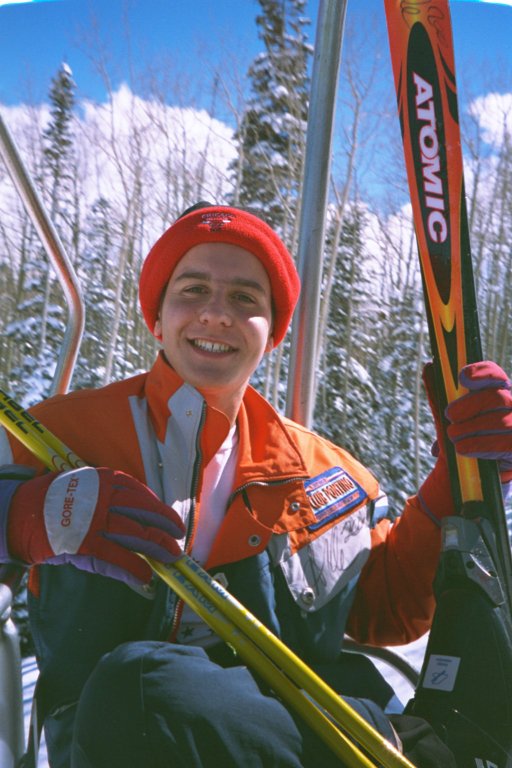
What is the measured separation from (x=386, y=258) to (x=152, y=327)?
1784 cm

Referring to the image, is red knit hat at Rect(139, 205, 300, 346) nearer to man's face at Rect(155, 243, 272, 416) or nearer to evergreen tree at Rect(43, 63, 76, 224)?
man's face at Rect(155, 243, 272, 416)

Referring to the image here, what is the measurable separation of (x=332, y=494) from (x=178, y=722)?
Answer: 641 millimetres

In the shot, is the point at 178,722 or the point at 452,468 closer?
the point at 178,722

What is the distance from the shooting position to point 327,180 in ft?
5.89

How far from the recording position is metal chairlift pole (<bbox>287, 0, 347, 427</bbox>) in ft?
5.68

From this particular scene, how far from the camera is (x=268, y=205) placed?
52.7 ft

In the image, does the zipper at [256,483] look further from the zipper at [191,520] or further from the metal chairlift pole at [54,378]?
the metal chairlift pole at [54,378]

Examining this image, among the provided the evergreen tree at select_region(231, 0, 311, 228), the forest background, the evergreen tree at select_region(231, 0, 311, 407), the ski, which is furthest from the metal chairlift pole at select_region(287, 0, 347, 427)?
the evergreen tree at select_region(231, 0, 311, 228)

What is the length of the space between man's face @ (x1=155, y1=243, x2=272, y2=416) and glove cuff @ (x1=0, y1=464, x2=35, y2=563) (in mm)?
352

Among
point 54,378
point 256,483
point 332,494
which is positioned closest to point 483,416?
point 332,494

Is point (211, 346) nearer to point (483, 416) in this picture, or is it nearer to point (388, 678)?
point (483, 416)

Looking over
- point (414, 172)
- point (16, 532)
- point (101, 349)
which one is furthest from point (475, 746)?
point (101, 349)

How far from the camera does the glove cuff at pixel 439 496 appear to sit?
4.75 ft

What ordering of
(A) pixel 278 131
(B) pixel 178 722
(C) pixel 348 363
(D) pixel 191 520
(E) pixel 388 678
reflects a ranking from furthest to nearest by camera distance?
(C) pixel 348 363
(A) pixel 278 131
(E) pixel 388 678
(D) pixel 191 520
(B) pixel 178 722
